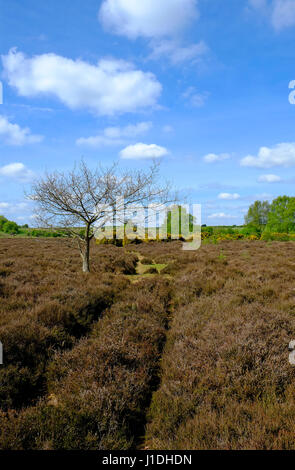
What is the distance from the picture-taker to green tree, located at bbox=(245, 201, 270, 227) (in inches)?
2486

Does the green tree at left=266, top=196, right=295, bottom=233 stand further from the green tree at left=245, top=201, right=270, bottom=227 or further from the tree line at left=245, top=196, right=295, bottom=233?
the green tree at left=245, top=201, right=270, bottom=227

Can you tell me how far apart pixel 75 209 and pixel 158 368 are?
908 cm

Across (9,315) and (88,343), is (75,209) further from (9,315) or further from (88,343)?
(88,343)

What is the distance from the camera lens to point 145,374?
4359mm

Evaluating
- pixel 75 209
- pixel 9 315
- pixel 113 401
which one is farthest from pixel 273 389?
pixel 75 209

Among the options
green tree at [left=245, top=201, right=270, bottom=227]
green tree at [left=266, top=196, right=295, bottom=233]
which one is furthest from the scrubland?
green tree at [left=245, top=201, right=270, bottom=227]

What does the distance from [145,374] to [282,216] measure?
58.7 metres

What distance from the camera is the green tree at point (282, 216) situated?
5359cm

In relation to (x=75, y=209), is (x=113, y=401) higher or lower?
lower

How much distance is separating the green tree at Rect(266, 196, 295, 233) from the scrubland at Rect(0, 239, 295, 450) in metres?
51.4

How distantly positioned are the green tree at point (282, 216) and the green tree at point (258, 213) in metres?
5.31

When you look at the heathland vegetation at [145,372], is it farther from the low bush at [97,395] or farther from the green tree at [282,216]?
the green tree at [282,216]

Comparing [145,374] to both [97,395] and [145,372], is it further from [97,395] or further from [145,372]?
[97,395]
